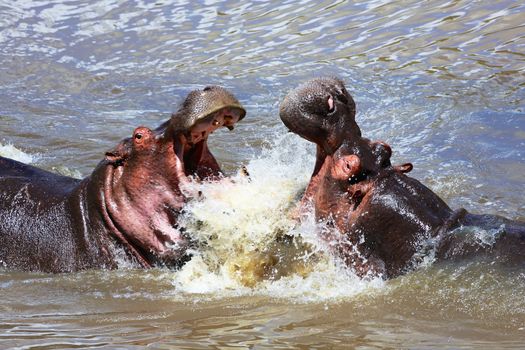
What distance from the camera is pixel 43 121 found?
11203mm

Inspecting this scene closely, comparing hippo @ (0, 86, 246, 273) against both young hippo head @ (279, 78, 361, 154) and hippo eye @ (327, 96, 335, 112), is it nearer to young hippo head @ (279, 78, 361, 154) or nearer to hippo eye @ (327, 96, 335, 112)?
young hippo head @ (279, 78, 361, 154)

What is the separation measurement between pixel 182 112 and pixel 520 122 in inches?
188

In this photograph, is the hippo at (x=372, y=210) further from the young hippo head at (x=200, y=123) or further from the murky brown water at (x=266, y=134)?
the young hippo head at (x=200, y=123)

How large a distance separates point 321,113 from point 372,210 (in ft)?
1.94

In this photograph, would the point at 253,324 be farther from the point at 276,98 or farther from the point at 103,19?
the point at 103,19

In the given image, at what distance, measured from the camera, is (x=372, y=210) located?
222 inches

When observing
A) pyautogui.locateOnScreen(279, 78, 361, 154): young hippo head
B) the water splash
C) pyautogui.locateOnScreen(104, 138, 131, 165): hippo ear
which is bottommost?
the water splash

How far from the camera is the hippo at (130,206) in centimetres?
608

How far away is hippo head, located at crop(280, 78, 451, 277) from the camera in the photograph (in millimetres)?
5602

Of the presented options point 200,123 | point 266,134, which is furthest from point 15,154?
point 200,123

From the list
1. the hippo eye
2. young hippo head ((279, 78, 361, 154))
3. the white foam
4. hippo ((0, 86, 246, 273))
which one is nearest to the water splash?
hippo ((0, 86, 246, 273))

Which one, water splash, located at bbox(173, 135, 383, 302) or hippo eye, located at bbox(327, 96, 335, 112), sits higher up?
hippo eye, located at bbox(327, 96, 335, 112)

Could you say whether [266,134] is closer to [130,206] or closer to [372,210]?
[130,206]

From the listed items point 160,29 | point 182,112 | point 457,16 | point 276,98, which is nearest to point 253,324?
point 182,112
